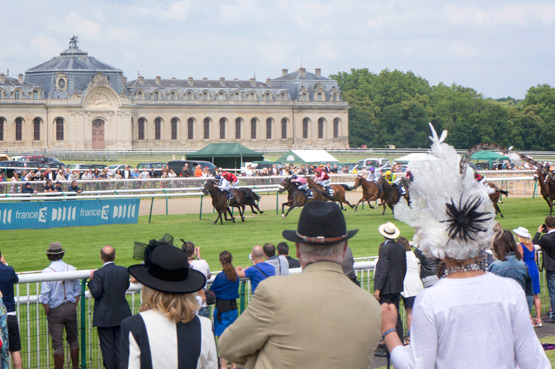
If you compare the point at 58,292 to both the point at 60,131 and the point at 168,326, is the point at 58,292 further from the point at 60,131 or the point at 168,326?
the point at 60,131

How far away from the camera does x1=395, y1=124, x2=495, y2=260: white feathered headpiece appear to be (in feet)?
12.6

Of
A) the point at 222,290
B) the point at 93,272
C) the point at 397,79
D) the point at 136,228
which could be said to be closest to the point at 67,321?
the point at 93,272

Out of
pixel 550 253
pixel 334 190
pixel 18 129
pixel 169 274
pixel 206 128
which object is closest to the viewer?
pixel 169 274

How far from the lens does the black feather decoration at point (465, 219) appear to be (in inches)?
151

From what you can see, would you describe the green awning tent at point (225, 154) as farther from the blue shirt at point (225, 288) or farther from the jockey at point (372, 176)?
the blue shirt at point (225, 288)

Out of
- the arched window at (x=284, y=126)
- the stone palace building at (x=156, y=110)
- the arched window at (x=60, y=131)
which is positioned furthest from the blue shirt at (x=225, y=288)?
the arched window at (x=284, y=126)

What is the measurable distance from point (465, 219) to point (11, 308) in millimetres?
4811

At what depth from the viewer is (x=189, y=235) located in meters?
20.1

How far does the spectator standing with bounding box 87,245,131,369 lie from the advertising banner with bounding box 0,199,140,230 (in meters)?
15.4

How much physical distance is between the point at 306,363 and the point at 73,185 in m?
24.2

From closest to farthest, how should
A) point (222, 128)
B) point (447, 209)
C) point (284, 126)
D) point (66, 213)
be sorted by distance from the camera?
point (447, 209), point (66, 213), point (222, 128), point (284, 126)

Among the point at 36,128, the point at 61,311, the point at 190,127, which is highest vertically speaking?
the point at 190,127

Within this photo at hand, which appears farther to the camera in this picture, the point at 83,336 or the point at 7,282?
the point at 83,336

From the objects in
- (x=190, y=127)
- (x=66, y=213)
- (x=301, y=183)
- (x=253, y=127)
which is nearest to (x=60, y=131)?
(x=190, y=127)
